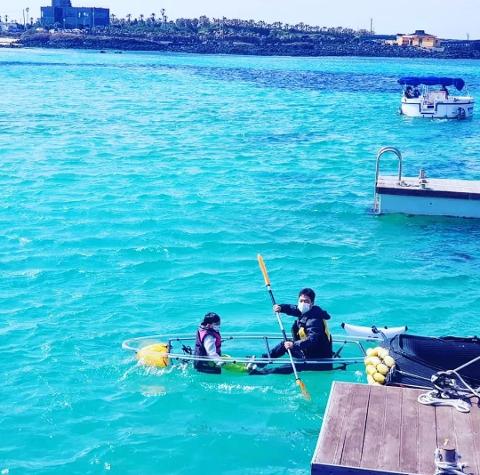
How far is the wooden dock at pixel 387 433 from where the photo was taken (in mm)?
9445

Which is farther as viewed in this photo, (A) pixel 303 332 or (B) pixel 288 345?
(A) pixel 303 332

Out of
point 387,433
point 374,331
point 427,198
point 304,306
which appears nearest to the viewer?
point 387,433

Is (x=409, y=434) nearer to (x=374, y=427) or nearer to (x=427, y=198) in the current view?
(x=374, y=427)

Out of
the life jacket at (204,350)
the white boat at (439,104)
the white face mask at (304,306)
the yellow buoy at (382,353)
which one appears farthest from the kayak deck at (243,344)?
the white boat at (439,104)

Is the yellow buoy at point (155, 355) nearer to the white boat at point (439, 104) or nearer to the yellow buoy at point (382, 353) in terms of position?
the yellow buoy at point (382, 353)

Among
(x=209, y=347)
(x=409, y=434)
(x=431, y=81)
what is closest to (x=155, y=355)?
(x=209, y=347)

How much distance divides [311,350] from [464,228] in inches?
507

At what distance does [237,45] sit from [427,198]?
158 meters

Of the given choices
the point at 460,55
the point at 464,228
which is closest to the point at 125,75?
the point at 464,228

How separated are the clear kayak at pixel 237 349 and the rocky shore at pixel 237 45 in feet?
503

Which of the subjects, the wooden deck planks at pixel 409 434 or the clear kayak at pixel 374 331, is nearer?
the wooden deck planks at pixel 409 434

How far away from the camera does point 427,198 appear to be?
87.9 ft

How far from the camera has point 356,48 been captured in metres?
180

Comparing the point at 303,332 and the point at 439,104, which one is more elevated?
the point at 439,104
